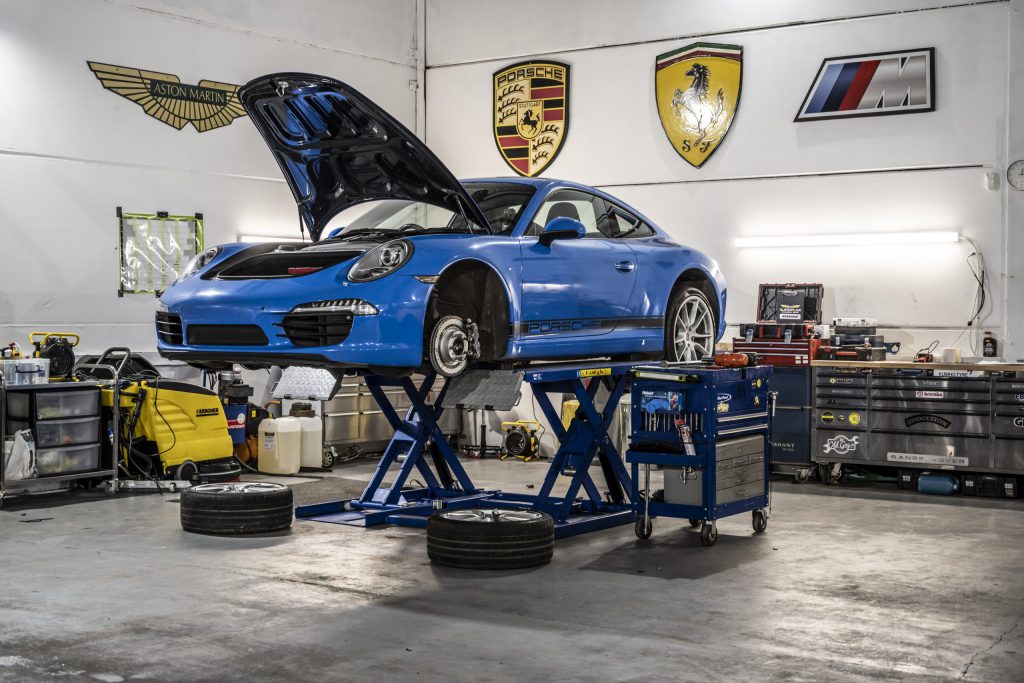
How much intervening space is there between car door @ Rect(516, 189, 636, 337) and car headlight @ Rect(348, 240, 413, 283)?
2.35 feet

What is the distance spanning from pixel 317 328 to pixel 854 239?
225 inches

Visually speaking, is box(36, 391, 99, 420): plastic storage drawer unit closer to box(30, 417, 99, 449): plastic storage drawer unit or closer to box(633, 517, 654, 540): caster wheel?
box(30, 417, 99, 449): plastic storage drawer unit

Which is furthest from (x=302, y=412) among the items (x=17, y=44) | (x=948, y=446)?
Result: (x=948, y=446)

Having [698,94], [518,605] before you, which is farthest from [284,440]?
[518,605]

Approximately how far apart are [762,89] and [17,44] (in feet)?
20.0

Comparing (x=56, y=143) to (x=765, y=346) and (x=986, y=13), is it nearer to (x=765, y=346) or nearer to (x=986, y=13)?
(x=765, y=346)

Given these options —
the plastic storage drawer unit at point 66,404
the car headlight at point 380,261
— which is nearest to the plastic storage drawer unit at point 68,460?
the plastic storage drawer unit at point 66,404

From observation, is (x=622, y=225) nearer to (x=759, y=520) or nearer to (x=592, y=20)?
(x=759, y=520)

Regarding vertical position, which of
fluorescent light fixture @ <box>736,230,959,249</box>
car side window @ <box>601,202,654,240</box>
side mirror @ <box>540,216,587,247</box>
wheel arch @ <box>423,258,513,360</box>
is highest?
fluorescent light fixture @ <box>736,230,959,249</box>

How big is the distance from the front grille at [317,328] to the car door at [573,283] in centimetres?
96

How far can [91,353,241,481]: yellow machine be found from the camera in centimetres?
829

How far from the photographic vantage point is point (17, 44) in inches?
333

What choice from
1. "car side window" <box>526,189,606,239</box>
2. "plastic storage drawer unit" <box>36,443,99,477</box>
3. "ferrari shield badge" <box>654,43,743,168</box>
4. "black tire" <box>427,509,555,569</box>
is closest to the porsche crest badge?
"plastic storage drawer unit" <box>36,443,99,477</box>

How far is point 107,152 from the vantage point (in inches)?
357
